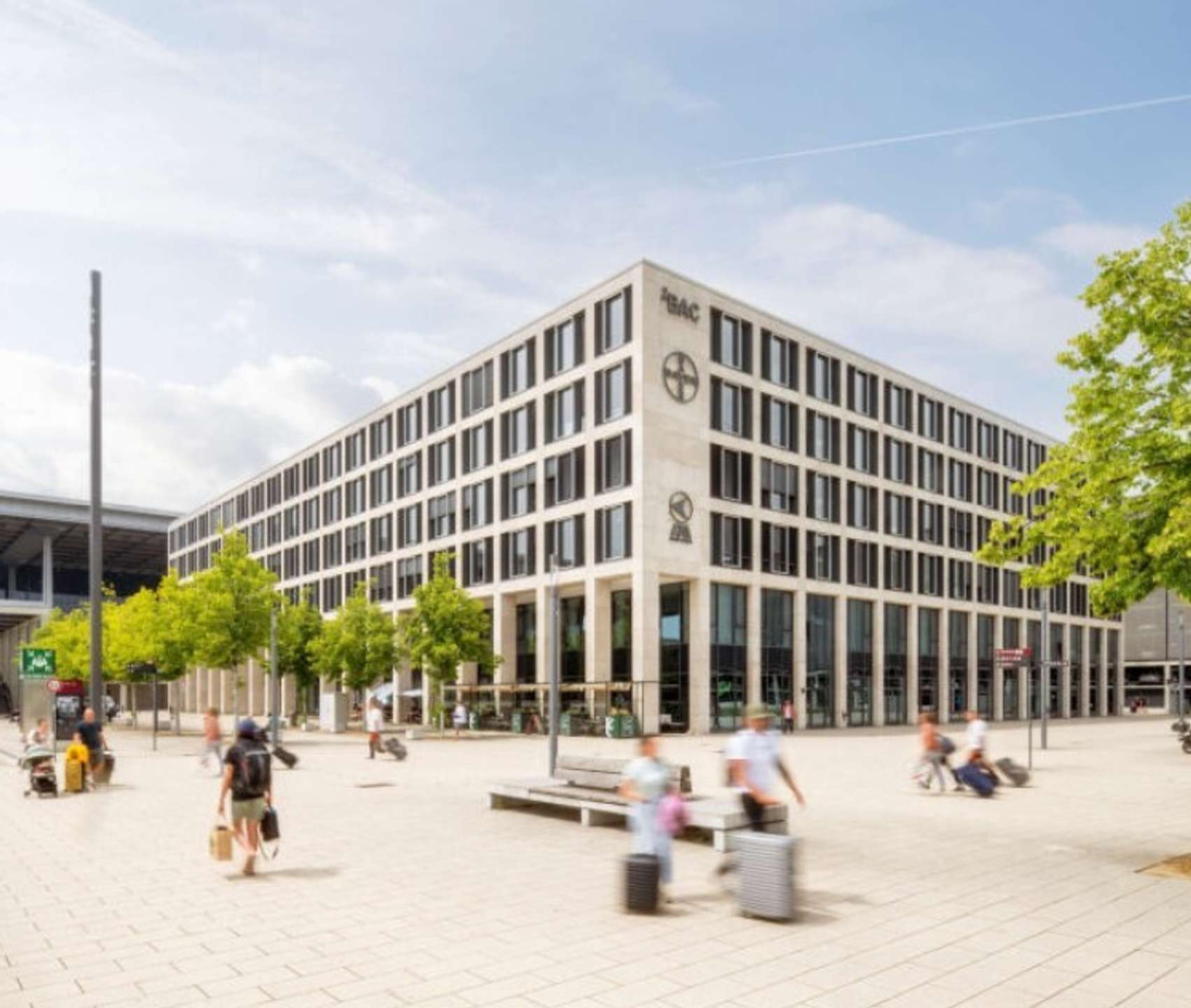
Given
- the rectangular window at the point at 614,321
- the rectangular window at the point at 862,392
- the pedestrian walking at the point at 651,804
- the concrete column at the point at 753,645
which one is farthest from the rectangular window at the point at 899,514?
the pedestrian walking at the point at 651,804

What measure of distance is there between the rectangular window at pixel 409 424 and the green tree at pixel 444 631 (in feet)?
61.5

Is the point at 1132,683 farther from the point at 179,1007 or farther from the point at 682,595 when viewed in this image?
the point at 179,1007

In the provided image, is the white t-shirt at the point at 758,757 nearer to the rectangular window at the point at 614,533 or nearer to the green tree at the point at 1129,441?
the green tree at the point at 1129,441

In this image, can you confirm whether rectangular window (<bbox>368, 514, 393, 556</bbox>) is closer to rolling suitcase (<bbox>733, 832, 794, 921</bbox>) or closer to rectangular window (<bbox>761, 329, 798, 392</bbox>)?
rectangular window (<bbox>761, 329, 798, 392</bbox>)

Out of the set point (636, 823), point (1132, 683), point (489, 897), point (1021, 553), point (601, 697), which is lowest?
point (1132, 683)

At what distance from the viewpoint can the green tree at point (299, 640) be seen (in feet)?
188

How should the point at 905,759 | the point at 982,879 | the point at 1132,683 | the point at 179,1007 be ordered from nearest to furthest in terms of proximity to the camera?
the point at 179,1007 < the point at 982,879 < the point at 905,759 < the point at 1132,683

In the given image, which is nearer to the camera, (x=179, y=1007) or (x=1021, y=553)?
(x=179, y=1007)

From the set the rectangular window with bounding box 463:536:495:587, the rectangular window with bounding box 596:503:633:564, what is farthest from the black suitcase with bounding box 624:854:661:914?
the rectangular window with bounding box 463:536:495:587

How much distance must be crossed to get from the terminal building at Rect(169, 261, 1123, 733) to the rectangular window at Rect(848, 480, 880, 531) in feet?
0.39

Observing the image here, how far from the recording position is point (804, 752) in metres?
35.1

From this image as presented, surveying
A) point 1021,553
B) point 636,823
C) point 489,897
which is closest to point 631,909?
point 636,823

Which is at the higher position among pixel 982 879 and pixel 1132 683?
pixel 982 879

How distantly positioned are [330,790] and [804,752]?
1778 centimetres
